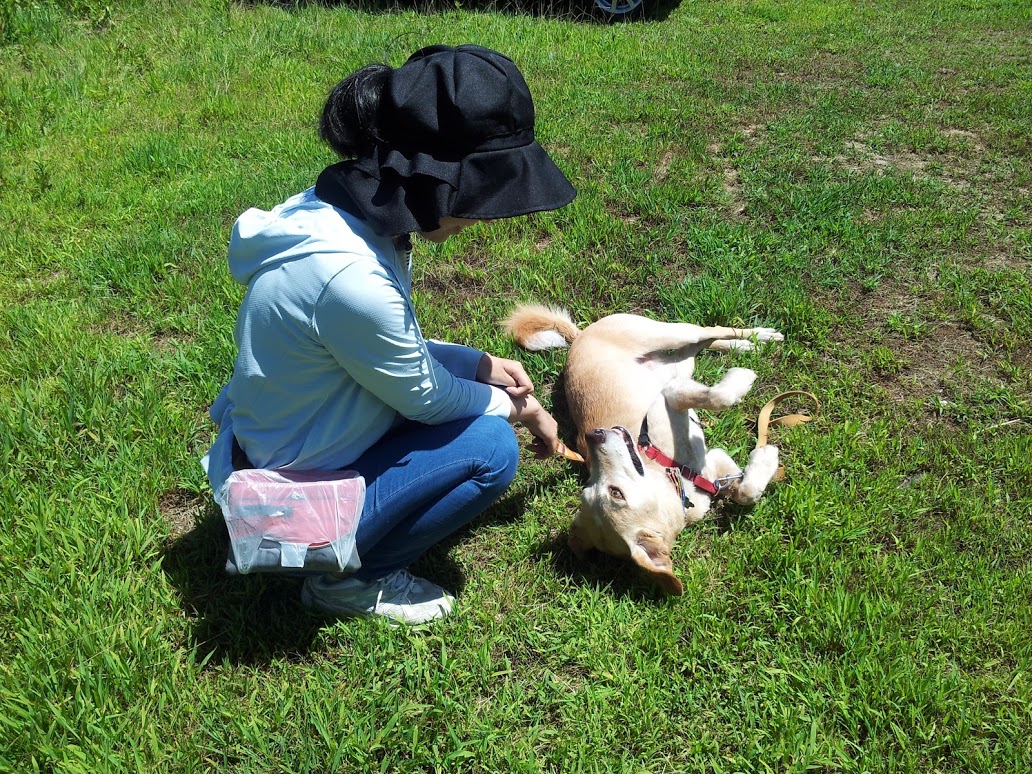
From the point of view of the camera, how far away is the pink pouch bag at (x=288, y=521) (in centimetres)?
215

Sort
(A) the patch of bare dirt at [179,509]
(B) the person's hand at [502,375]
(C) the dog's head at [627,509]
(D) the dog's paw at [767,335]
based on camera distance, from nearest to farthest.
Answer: (C) the dog's head at [627,509], (B) the person's hand at [502,375], (A) the patch of bare dirt at [179,509], (D) the dog's paw at [767,335]

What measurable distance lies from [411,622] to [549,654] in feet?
1.61

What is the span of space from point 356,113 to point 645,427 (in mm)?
1837

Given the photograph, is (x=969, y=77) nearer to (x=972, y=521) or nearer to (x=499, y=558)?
(x=972, y=521)

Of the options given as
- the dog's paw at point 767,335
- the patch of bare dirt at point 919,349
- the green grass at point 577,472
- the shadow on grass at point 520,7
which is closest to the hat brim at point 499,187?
the green grass at point 577,472

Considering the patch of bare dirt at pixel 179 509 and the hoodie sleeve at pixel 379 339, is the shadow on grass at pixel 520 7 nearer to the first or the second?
the patch of bare dirt at pixel 179 509

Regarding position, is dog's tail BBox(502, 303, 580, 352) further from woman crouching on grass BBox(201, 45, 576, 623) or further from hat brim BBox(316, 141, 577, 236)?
hat brim BBox(316, 141, 577, 236)

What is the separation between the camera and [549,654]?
2508 millimetres

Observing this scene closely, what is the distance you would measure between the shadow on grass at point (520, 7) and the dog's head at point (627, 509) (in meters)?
7.14

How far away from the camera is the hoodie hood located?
1999mm

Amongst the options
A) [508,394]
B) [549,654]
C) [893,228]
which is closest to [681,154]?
[893,228]

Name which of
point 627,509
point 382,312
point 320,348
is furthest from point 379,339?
point 627,509

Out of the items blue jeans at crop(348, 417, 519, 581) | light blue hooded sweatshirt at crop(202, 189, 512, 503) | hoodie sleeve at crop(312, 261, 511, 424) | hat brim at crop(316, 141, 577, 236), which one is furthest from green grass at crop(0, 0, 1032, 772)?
hat brim at crop(316, 141, 577, 236)

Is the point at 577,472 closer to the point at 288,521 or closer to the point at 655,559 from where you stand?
the point at 655,559
